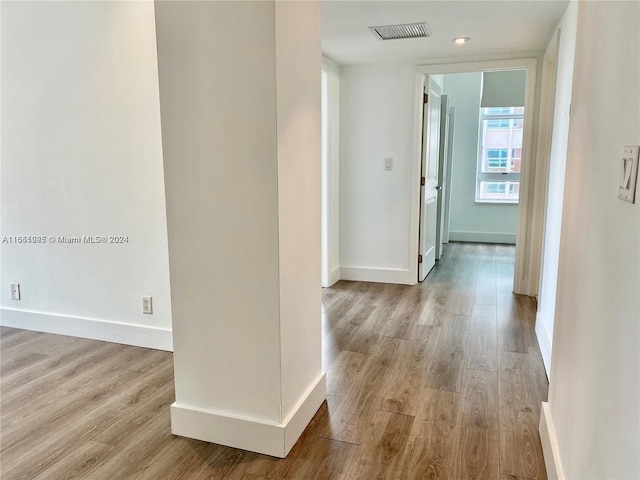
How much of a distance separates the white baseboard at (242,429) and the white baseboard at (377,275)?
2.66 metres

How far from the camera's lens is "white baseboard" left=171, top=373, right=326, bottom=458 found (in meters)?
1.93

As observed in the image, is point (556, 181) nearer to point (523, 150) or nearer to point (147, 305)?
point (523, 150)

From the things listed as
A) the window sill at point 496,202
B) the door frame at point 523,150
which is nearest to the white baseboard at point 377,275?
the door frame at point 523,150

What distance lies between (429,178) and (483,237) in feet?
9.04

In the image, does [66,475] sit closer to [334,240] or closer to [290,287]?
[290,287]

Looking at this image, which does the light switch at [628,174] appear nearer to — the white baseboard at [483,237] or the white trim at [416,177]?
the white trim at [416,177]

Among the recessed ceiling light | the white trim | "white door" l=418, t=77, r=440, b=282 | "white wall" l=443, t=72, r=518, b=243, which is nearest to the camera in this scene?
the recessed ceiling light

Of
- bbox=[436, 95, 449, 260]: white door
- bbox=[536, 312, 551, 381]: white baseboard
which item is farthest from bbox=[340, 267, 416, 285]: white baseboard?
bbox=[536, 312, 551, 381]: white baseboard

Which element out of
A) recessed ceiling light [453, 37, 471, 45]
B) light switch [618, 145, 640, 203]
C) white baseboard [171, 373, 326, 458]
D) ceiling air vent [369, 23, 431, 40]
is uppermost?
ceiling air vent [369, 23, 431, 40]

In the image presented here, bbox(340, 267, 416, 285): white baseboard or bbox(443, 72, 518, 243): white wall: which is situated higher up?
bbox(443, 72, 518, 243): white wall

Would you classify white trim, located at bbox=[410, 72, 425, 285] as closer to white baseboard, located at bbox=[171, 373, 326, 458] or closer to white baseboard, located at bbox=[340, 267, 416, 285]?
white baseboard, located at bbox=[340, 267, 416, 285]

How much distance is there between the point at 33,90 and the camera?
3.01 m

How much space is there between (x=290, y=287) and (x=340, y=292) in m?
2.48

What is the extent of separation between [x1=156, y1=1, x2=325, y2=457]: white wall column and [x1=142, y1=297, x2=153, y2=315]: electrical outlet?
1.05 metres
